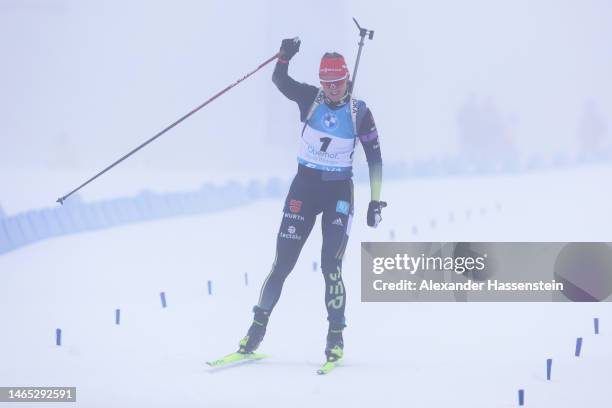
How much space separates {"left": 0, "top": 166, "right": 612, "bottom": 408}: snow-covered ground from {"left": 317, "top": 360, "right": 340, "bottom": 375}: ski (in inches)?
2.2

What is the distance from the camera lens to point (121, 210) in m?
9.93

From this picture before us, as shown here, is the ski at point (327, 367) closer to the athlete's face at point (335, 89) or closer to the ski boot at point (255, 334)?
the ski boot at point (255, 334)

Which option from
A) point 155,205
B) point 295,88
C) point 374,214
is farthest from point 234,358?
point 155,205

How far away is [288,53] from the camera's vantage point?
16.6ft

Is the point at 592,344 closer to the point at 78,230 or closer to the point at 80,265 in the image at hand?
the point at 80,265

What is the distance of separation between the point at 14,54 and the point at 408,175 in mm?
6514

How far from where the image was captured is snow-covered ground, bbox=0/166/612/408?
470 cm

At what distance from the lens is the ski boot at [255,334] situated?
17.0 feet

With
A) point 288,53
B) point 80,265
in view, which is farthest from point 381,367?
point 80,265

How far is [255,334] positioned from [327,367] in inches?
18.6

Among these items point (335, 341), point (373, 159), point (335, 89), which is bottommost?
point (335, 341)

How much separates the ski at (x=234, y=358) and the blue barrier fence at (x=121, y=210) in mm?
3328

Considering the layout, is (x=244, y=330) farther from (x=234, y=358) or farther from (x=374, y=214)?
(x=374, y=214)

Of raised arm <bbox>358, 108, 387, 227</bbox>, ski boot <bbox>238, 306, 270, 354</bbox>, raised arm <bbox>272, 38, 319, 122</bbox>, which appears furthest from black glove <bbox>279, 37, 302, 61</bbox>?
ski boot <bbox>238, 306, 270, 354</bbox>
